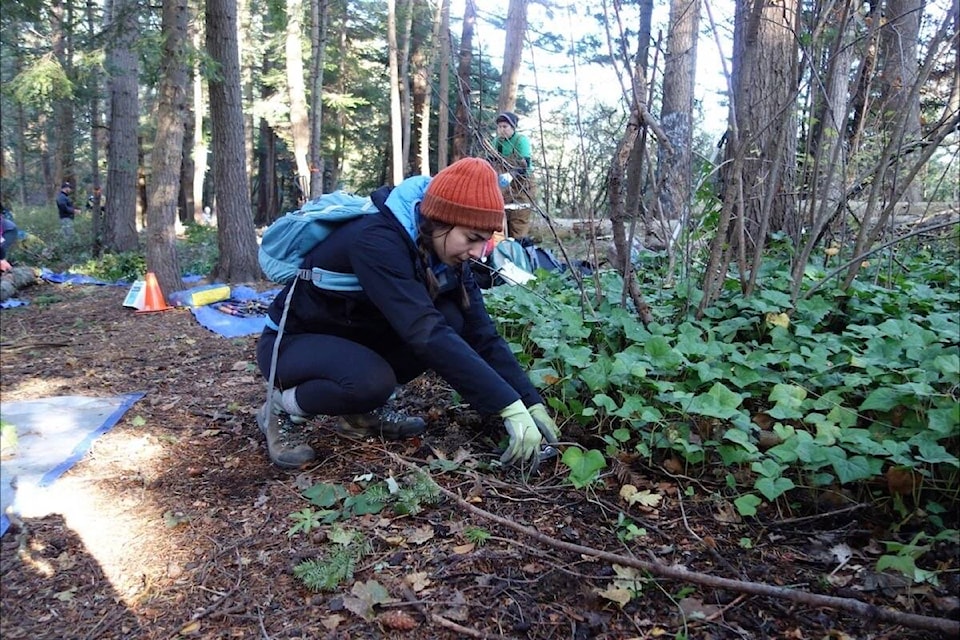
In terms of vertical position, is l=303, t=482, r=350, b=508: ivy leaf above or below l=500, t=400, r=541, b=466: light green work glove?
below

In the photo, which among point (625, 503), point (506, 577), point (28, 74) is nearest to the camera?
point (506, 577)

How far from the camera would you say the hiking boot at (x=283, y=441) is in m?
2.58

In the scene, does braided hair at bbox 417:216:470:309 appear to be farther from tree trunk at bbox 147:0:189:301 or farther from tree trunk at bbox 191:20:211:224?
tree trunk at bbox 191:20:211:224

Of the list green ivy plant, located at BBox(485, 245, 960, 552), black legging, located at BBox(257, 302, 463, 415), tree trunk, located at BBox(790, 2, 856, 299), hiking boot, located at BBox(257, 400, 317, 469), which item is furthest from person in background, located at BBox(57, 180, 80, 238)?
tree trunk, located at BBox(790, 2, 856, 299)

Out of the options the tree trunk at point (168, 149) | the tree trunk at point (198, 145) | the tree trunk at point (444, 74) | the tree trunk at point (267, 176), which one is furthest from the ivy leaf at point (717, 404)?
the tree trunk at point (267, 176)

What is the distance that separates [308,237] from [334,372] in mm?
564

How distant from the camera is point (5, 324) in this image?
602cm

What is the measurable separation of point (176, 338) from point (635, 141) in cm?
411

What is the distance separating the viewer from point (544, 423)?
251 cm

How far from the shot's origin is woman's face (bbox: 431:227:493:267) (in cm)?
A: 233

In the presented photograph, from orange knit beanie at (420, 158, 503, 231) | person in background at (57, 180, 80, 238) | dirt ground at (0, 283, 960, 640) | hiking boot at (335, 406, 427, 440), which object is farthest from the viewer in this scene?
person in background at (57, 180, 80, 238)

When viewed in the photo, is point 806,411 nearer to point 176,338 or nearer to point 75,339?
point 176,338

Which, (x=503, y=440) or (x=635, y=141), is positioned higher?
(x=635, y=141)

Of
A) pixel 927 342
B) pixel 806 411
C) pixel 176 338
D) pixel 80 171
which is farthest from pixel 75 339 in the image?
pixel 80 171
